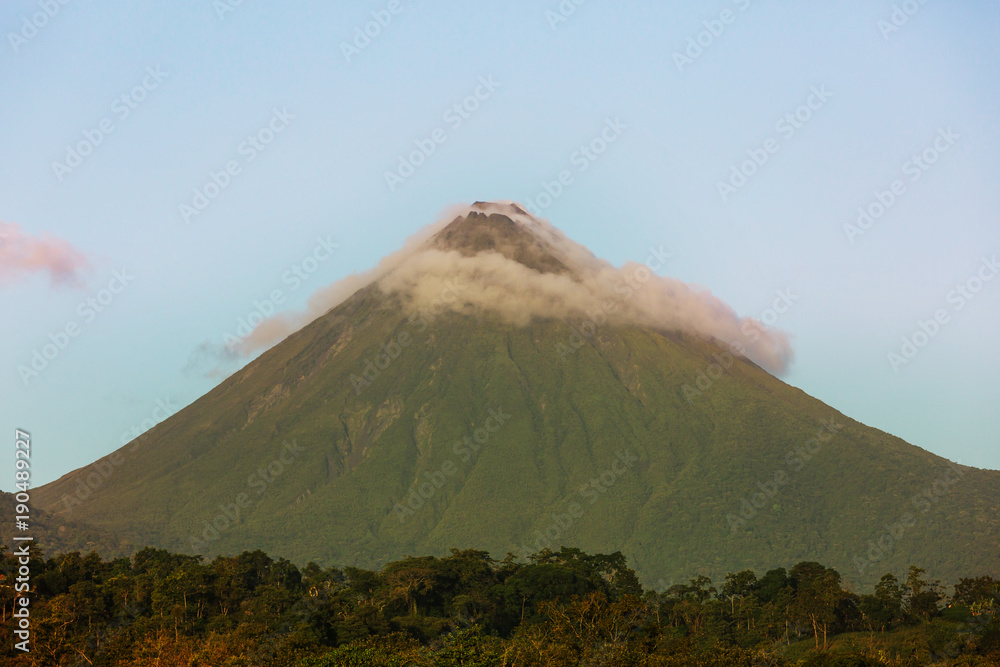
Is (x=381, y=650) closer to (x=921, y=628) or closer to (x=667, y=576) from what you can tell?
(x=921, y=628)

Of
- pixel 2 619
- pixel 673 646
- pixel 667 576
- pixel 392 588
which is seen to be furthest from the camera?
pixel 667 576

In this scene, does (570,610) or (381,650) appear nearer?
(381,650)

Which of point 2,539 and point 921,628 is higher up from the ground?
point 2,539

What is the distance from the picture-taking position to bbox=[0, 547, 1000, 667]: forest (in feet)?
195

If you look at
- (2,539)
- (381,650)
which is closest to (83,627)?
(381,650)

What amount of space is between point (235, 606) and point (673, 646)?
36.3m

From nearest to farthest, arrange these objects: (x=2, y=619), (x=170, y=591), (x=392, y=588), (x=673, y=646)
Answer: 1. (x=2, y=619)
2. (x=673, y=646)
3. (x=170, y=591)
4. (x=392, y=588)

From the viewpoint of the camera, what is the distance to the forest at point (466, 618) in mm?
59375

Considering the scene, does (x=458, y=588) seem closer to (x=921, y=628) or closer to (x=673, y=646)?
(x=673, y=646)

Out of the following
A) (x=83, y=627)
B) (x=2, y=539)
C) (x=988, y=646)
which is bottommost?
(x=988, y=646)

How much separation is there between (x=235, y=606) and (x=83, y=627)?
523 inches

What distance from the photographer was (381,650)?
2522 inches

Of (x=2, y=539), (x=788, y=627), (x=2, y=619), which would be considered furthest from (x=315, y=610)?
(x=2, y=539)

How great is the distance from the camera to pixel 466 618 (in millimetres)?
89812
